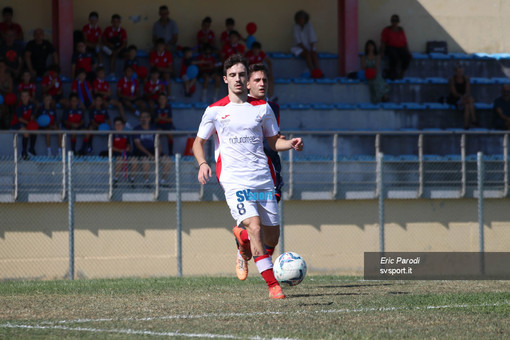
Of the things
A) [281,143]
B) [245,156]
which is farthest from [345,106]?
[245,156]

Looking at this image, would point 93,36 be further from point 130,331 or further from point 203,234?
point 130,331

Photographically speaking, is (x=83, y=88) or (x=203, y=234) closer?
(x=203, y=234)

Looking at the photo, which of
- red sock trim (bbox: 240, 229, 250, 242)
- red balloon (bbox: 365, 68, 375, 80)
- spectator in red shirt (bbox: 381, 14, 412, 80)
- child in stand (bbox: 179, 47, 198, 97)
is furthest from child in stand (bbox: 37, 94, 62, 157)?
red sock trim (bbox: 240, 229, 250, 242)

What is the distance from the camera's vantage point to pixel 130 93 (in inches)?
659

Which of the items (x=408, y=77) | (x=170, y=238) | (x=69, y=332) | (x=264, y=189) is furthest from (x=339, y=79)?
(x=69, y=332)

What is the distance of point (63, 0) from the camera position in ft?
60.5

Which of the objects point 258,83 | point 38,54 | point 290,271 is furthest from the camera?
point 38,54

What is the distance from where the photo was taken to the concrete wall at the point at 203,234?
13.7m

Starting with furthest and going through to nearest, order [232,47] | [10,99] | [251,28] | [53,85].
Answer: [251,28] < [232,47] < [53,85] < [10,99]

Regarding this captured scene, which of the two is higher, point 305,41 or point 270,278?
point 305,41

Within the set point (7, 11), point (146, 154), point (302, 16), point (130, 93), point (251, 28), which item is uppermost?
point (302, 16)

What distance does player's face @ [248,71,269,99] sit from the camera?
7.99m

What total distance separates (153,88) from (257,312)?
37.2 ft

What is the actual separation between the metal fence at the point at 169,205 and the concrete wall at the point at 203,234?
0.02 meters
